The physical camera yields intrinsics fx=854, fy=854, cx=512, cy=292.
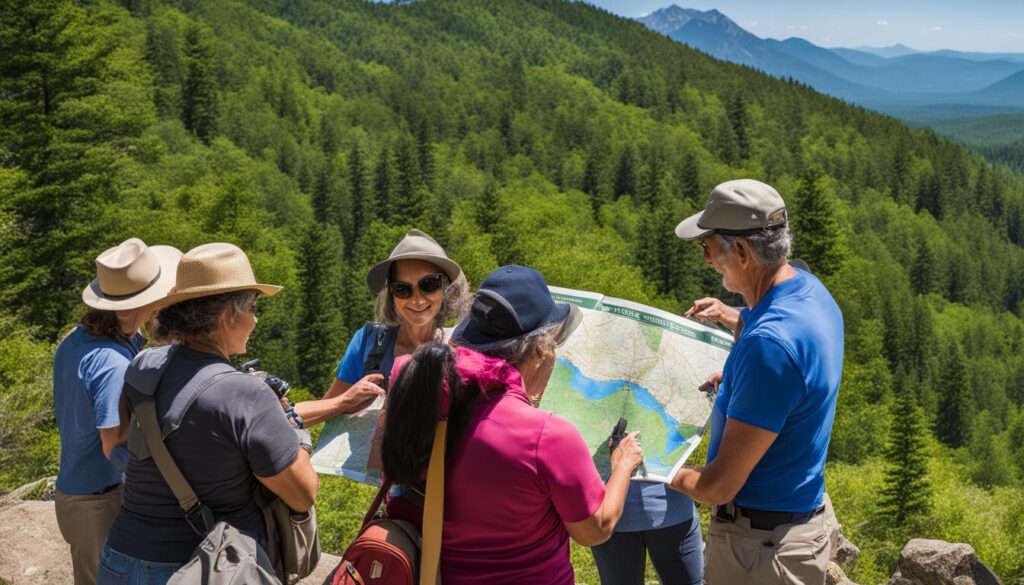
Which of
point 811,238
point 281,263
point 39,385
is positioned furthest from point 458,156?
point 39,385

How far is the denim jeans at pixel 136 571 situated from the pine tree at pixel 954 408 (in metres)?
90.5

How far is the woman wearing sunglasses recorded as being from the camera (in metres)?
4.63

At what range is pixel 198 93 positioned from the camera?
78.5 m

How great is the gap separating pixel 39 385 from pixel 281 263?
122 ft

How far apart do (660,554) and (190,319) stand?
2453 mm

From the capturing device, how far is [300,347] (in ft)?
180

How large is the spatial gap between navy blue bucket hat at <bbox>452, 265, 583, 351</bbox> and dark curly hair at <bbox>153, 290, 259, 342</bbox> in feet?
3.49

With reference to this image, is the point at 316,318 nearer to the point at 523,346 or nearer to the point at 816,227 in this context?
the point at 816,227

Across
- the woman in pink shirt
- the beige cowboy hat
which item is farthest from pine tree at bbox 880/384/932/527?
the woman in pink shirt

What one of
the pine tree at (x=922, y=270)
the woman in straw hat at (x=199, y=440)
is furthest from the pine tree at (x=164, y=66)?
the pine tree at (x=922, y=270)

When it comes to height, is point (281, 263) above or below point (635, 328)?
below

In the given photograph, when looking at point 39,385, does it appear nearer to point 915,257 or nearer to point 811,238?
point 811,238

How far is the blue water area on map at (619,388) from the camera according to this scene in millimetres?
3980

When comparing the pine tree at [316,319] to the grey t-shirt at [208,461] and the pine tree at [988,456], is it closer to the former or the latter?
the grey t-shirt at [208,461]
